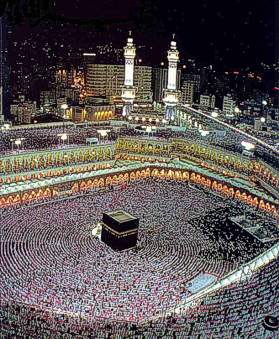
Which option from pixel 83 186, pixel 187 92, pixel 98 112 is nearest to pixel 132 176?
pixel 83 186

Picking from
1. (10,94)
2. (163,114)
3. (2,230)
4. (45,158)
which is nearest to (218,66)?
(163,114)

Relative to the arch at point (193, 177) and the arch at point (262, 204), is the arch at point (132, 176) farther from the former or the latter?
the arch at point (262, 204)

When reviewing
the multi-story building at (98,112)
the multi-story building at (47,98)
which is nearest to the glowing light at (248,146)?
the multi-story building at (98,112)

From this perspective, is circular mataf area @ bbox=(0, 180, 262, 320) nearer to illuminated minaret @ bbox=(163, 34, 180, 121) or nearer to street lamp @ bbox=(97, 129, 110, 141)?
street lamp @ bbox=(97, 129, 110, 141)

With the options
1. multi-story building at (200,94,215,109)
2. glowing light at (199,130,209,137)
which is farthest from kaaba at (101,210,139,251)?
multi-story building at (200,94,215,109)

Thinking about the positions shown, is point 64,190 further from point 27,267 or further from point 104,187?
point 27,267

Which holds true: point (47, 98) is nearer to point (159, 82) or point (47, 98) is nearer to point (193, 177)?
point (159, 82)
